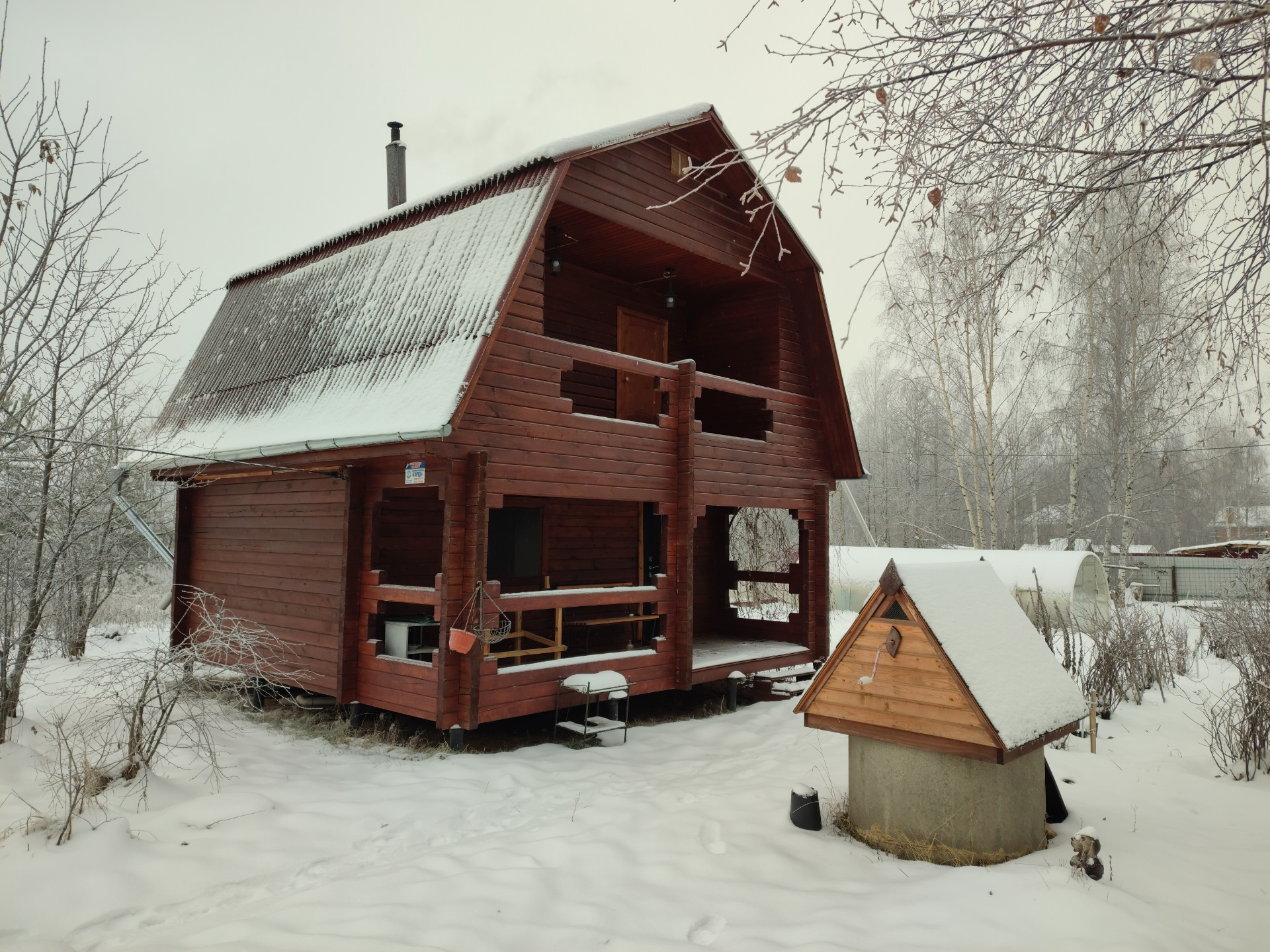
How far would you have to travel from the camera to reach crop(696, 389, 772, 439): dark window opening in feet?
38.4

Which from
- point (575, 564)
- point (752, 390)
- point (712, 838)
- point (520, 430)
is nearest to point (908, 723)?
point (712, 838)

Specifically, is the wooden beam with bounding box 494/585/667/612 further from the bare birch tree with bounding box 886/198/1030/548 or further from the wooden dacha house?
the bare birch tree with bounding box 886/198/1030/548

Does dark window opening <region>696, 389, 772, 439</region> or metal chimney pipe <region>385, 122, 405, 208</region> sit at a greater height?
metal chimney pipe <region>385, 122, 405, 208</region>

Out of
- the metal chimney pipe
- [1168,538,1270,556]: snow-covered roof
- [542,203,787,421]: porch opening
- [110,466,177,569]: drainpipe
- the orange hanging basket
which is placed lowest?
the orange hanging basket

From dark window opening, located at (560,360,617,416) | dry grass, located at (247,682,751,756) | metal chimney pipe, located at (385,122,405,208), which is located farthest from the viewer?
metal chimney pipe, located at (385,122,405,208)

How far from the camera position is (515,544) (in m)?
10.0

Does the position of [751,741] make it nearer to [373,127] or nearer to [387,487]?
[387,487]

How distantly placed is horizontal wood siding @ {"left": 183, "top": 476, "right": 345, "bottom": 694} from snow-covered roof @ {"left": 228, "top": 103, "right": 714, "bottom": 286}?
3353 millimetres

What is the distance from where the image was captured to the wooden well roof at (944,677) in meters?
4.78

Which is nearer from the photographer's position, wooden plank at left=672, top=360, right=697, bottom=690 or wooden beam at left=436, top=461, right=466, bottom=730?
wooden beam at left=436, top=461, right=466, bottom=730

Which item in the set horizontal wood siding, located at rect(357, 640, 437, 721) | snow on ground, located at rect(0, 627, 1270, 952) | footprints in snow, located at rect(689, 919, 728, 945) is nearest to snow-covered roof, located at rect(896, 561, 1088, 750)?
snow on ground, located at rect(0, 627, 1270, 952)

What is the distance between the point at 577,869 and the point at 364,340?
240 inches

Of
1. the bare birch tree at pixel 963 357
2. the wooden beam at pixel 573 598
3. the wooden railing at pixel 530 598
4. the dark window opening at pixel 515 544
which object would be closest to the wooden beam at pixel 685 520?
the wooden railing at pixel 530 598

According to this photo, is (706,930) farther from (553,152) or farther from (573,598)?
(553,152)
